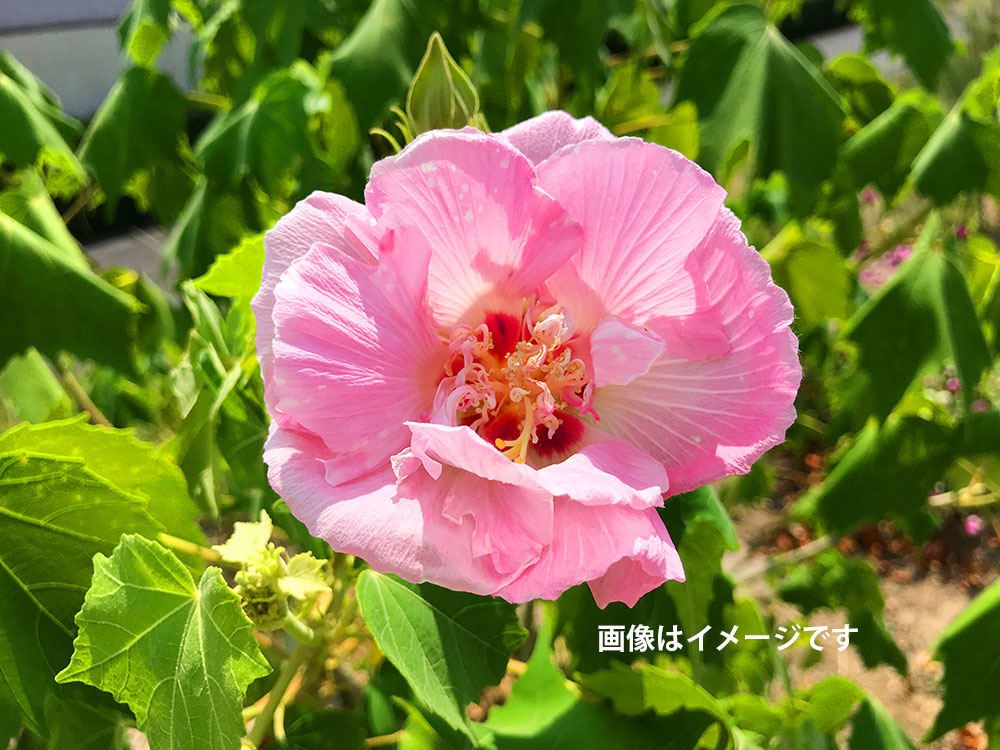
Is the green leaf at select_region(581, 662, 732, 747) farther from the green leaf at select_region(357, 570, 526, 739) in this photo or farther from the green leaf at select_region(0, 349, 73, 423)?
the green leaf at select_region(0, 349, 73, 423)

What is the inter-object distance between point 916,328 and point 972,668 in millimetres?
395

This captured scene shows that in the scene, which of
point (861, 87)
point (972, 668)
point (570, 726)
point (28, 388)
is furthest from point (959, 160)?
point (28, 388)

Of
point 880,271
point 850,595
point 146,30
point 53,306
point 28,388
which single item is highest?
point 146,30

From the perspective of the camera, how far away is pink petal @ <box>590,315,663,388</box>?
1.41 feet

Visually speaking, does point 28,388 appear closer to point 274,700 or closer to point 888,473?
point 274,700

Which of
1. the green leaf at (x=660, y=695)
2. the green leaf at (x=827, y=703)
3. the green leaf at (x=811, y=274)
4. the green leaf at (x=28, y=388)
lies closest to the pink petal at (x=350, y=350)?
the green leaf at (x=660, y=695)

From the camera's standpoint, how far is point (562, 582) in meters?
0.38

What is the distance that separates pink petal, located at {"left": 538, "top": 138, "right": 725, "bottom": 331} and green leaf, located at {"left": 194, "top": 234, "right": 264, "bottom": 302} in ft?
0.81

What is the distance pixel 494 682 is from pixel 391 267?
10.8 inches

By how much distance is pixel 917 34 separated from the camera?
1.04 meters

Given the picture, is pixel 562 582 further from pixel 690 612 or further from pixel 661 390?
pixel 690 612

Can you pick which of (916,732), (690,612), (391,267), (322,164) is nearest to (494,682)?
(690,612)

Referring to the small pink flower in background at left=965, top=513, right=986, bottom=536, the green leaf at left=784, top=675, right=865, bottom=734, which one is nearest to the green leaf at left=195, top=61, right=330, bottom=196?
the green leaf at left=784, top=675, right=865, bottom=734

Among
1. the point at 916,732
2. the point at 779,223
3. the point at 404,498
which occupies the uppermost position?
the point at 404,498
